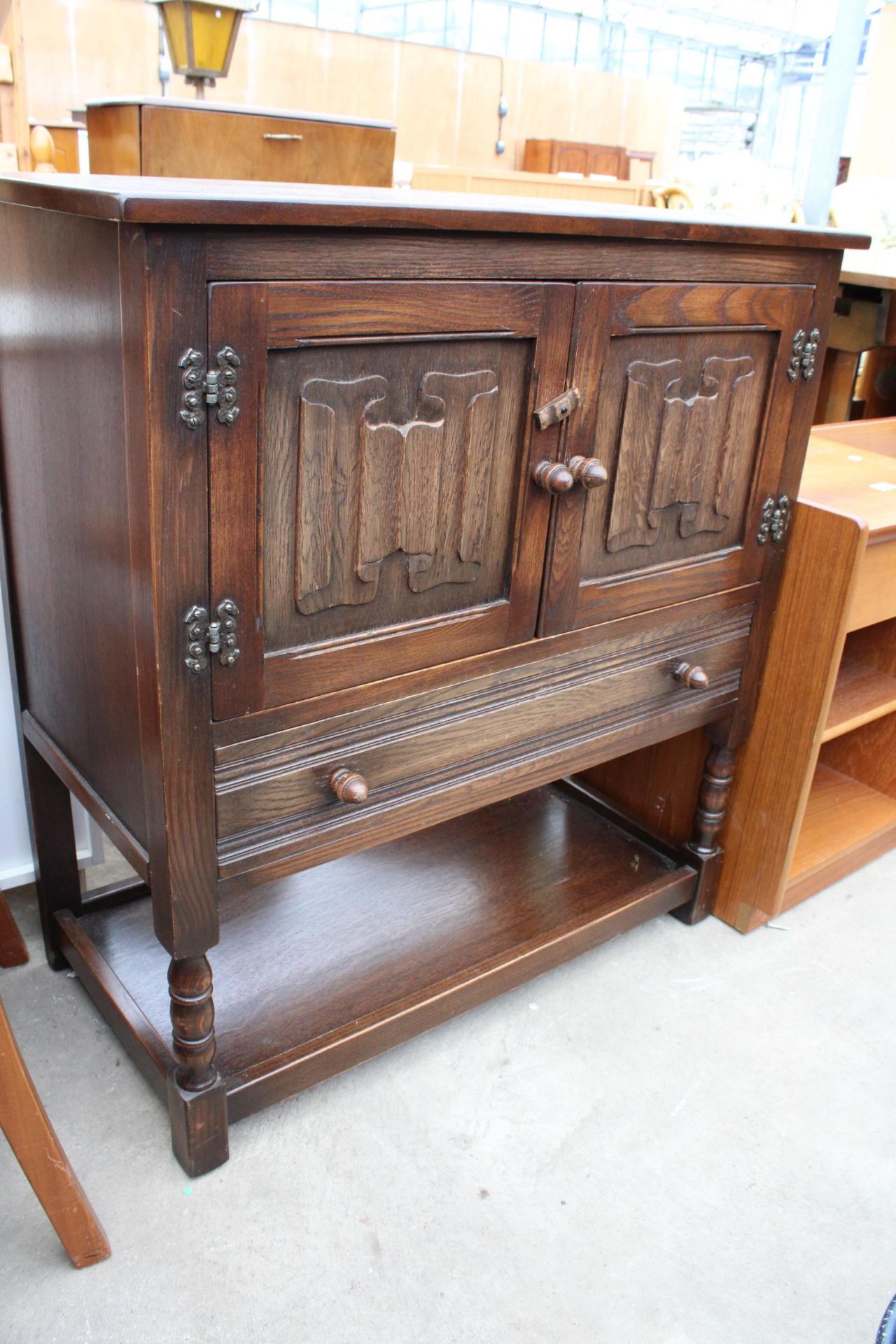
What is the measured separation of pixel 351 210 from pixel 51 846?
3.67 feet

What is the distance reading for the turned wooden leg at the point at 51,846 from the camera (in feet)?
5.35

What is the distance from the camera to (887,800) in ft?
7.65

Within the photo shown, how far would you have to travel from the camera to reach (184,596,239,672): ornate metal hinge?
1089mm

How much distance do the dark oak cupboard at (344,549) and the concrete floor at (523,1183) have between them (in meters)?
0.10

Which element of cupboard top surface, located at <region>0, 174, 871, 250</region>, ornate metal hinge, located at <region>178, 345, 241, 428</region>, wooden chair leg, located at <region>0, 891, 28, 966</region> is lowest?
wooden chair leg, located at <region>0, 891, 28, 966</region>

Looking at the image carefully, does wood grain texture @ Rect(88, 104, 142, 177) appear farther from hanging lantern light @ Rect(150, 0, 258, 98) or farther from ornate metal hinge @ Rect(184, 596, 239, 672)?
ornate metal hinge @ Rect(184, 596, 239, 672)

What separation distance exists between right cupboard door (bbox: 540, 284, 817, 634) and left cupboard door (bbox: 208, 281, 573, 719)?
0.06m

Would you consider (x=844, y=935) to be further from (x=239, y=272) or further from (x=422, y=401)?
(x=239, y=272)

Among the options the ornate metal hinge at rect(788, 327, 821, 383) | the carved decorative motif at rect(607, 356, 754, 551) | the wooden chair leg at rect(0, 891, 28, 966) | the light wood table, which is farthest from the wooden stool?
the light wood table

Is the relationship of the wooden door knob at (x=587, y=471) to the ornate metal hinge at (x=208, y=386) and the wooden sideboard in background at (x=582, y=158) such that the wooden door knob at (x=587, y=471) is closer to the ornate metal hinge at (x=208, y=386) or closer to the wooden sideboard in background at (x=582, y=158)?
the ornate metal hinge at (x=208, y=386)

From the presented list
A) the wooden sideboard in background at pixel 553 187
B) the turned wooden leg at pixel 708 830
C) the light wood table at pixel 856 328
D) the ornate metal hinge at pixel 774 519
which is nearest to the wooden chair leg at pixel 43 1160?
the turned wooden leg at pixel 708 830

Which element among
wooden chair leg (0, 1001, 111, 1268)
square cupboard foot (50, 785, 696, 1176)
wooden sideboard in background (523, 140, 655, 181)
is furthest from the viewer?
wooden sideboard in background (523, 140, 655, 181)

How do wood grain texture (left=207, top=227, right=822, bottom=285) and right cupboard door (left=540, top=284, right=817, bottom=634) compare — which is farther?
right cupboard door (left=540, top=284, right=817, bottom=634)

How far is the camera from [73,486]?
3.99 feet
